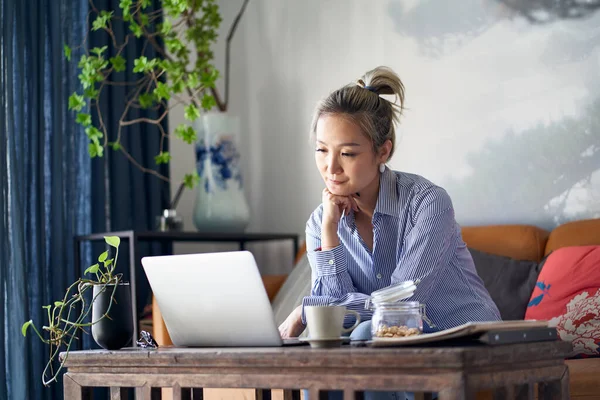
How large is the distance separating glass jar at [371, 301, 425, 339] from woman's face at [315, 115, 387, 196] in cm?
57

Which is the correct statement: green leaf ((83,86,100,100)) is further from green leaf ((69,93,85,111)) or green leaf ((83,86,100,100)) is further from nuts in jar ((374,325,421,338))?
nuts in jar ((374,325,421,338))

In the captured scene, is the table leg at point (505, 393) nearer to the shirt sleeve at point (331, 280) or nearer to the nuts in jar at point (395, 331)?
Result: the nuts in jar at point (395, 331)

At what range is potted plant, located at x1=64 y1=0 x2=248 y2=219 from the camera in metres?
3.10

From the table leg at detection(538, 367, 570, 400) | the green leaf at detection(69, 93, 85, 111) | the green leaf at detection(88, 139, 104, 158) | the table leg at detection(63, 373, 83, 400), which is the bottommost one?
the table leg at detection(63, 373, 83, 400)

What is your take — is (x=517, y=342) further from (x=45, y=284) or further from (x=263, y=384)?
(x=45, y=284)

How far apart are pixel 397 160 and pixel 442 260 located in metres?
1.49

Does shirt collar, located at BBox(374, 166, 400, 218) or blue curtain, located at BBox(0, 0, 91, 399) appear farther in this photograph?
blue curtain, located at BBox(0, 0, 91, 399)

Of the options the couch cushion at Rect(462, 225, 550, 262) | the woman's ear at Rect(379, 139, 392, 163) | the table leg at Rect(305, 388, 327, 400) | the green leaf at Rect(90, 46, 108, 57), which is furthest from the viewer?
the green leaf at Rect(90, 46, 108, 57)

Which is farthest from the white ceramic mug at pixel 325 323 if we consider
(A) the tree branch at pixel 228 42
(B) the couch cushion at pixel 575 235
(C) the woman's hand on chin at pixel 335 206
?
(A) the tree branch at pixel 228 42

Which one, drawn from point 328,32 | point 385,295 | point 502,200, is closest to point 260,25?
point 328,32

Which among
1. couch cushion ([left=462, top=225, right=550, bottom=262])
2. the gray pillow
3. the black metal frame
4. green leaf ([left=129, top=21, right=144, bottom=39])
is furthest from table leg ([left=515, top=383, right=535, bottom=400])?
green leaf ([left=129, top=21, right=144, bottom=39])

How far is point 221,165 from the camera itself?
3324mm

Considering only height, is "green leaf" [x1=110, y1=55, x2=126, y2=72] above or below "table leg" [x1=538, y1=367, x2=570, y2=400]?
above

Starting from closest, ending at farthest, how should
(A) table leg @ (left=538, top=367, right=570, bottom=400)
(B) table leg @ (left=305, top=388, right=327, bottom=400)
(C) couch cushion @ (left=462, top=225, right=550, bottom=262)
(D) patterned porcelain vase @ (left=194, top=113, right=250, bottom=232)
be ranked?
(B) table leg @ (left=305, top=388, right=327, bottom=400) → (A) table leg @ (left=538, top=367, right=570, bottom=400) → (C) couch cushion @ (left=462, top=225, right=550, bottom=262) → (D) patterned porcelain vase @ (left=194, top=113, right=250, bottom=232)
